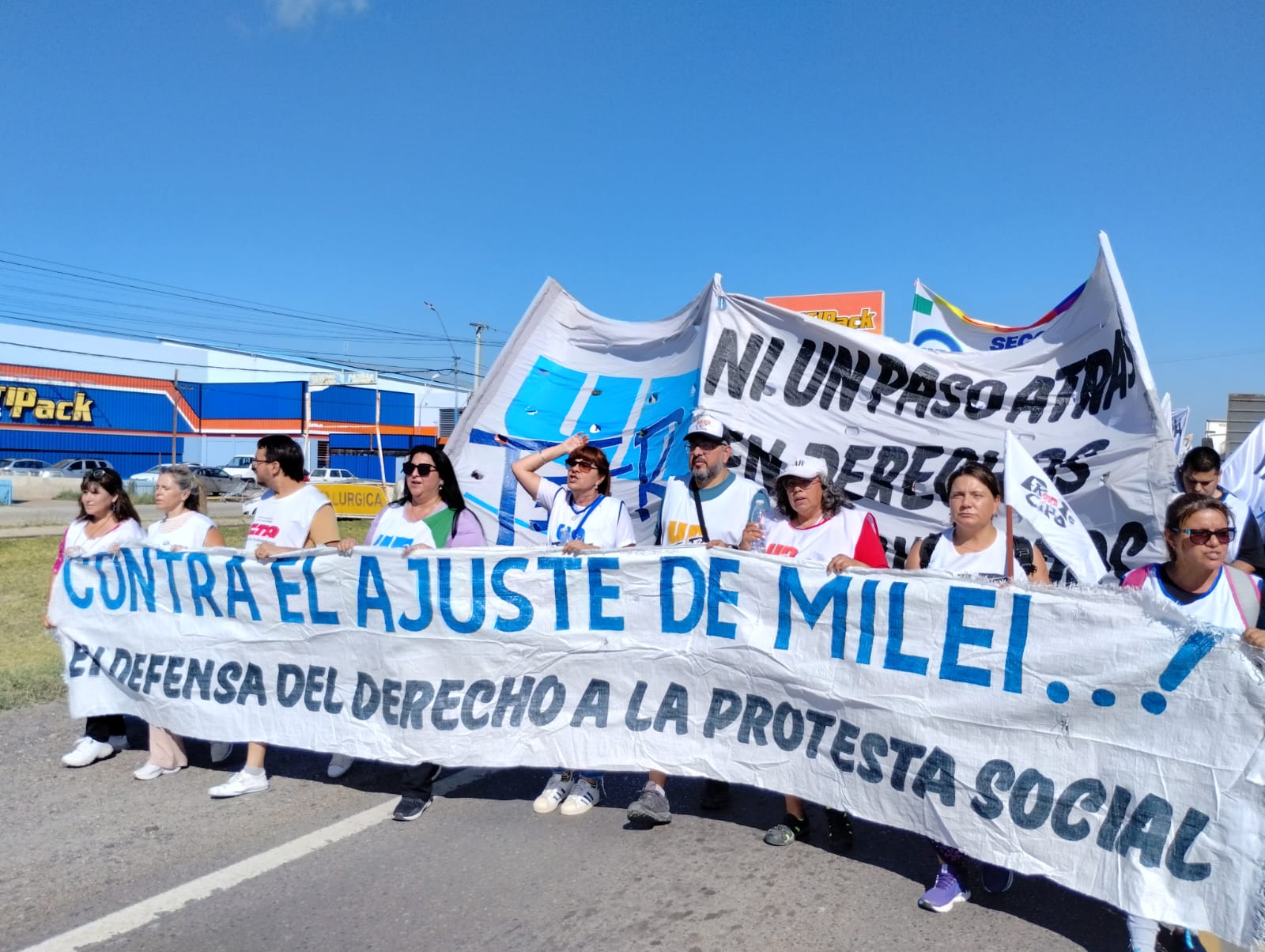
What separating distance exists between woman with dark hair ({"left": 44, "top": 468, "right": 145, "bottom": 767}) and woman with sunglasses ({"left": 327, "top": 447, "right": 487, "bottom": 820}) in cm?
139

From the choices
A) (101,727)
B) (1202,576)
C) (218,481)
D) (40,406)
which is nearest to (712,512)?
(1202,576)

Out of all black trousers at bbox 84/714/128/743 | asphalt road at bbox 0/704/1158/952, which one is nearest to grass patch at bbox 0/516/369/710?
black trousers at bbox 84/714/128/743

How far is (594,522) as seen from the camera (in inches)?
185

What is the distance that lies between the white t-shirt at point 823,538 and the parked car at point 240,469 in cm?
→ 3719

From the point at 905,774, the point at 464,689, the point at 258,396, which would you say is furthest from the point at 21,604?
the point at 258,396

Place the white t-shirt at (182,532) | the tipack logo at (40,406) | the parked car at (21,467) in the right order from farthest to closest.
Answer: the tipack logo at (40,406)
the parked car at (21,467)
the white t-shirt at (182,532)

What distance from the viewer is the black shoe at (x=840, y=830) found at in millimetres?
4164

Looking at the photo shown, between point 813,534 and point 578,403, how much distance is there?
2.35 m

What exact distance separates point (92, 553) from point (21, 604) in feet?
23.1

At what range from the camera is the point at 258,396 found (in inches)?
2141

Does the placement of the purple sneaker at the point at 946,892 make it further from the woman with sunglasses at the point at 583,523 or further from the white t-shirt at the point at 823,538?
the woman with sunglasses at the point at 583,523

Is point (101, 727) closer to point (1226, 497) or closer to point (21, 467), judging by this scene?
point (1226, 497)

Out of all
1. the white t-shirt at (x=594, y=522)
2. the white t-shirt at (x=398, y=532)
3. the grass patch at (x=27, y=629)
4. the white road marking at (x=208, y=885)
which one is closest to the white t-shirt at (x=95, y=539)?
the white t-shirt at (x=398, y=532)

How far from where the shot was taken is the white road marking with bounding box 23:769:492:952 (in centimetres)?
341
